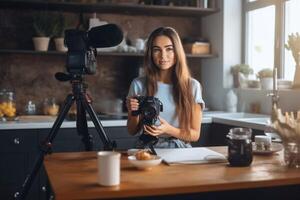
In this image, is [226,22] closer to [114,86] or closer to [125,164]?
[114,86]

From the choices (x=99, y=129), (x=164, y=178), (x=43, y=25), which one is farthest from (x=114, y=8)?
(x=164, y=178)

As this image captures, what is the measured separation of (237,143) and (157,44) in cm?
82

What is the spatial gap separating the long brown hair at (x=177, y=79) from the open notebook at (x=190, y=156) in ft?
1.30

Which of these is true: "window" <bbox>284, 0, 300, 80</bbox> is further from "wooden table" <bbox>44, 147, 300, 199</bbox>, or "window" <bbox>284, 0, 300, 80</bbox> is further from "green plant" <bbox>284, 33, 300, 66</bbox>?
"wooden table" <bbox>44, 147, 300, 199</bbox>

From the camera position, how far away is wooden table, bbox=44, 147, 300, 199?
125 centimetres

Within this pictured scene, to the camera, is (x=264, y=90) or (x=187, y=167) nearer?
(x=187, y=167)

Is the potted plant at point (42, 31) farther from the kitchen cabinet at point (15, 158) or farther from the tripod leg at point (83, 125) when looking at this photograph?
the tripod leg at point (83, 125)

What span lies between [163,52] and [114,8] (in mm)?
1633

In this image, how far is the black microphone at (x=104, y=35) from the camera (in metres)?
1.88

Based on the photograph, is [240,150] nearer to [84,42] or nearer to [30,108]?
[84,42]

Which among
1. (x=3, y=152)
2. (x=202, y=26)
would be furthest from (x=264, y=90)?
(x=3, y=152)

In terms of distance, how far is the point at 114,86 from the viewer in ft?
12.9

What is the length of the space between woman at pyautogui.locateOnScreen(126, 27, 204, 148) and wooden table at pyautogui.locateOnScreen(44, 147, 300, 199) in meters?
0.51

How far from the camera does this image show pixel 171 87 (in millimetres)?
2291
